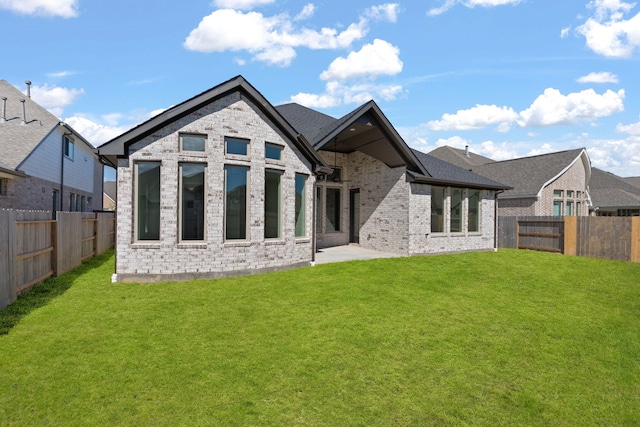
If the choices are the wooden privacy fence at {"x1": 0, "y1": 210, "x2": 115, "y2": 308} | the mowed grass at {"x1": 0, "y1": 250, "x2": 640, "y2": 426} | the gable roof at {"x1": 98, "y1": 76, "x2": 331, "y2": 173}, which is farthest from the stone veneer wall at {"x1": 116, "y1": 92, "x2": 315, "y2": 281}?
the wooden privacy fence at {"x1": 0, "y1": 210, "x2": 115, "y2": 308}

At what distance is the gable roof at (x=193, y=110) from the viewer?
866 centimetres

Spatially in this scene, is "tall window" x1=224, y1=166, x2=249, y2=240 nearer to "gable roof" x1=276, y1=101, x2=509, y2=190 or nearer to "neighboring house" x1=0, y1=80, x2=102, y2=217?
"gable roof" x1=276, y1=101, x2=509, y2=190

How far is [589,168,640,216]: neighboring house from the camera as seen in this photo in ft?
94.8

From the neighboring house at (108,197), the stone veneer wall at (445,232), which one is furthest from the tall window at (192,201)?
the neighboring house at (108,197)

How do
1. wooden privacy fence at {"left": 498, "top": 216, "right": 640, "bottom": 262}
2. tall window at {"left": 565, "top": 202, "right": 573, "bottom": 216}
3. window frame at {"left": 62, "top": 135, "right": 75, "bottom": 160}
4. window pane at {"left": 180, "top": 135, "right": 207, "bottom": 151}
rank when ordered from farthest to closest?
1. tall window at {"left": 565, "top": 202, "right": 573, "bottom": 216}
2. window frame at {"left": 62, "top": 135, "right": 75, "bottom": 160}
3. wooden privacy fence at {"left": 498, "top": 216, "right": 640, "bottom": 262}
4. window pane at {"left": 180, "top": 135, "right": 207, "bottom": 151}

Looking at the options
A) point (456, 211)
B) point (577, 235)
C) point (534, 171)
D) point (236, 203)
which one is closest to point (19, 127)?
point (236, 203)

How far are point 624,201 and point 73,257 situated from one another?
38.8 metres

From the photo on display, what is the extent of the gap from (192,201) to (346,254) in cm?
693

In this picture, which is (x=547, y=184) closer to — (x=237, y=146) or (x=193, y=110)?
(x=237, y=146)

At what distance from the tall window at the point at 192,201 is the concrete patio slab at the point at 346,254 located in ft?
14.8

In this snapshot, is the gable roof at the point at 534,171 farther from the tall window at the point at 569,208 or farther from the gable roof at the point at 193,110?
the gable roof at the point at 193,110

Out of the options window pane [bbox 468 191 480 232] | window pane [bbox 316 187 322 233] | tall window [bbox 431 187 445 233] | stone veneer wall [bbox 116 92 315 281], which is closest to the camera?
stone veneer wall [bbox 116 92 315 281]

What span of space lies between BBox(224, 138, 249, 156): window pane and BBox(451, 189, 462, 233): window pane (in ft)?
32.3

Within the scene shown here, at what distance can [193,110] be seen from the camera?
9.30 metres
